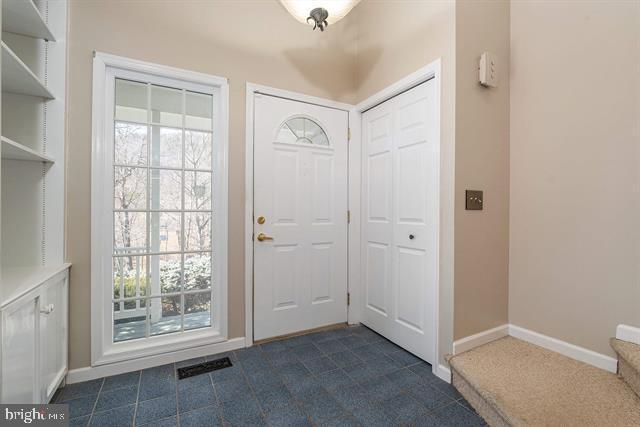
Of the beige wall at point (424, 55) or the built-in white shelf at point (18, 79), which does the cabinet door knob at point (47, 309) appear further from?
the beige wall at point (424, 55)

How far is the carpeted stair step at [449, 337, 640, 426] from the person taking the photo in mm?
1318

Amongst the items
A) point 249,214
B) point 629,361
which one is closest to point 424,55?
point 249,214

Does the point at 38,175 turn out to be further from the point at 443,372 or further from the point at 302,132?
the point at 443,372

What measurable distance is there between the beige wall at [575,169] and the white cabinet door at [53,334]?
289 cm

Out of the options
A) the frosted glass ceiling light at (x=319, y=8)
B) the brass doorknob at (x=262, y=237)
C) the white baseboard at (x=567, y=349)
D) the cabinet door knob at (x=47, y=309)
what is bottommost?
the white baseboard at (x=567, y=349)

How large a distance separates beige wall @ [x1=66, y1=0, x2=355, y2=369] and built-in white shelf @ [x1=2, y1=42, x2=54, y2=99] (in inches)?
7.1

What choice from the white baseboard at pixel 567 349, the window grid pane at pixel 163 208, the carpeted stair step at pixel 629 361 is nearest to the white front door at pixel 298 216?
the window grid pane at pixel 163 208

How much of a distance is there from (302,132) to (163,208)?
128cm

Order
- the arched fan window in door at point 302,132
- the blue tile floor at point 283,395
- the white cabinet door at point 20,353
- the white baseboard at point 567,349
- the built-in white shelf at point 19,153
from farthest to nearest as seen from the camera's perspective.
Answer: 1. the arched fan window in door at point 302,132
2. the white baseboard at point 567,349
3. the blue tile floor at point 283,395
4. the built-in white shelf at point 19,153
5. the white cabinet door at point 20,353

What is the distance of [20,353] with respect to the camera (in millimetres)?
1246

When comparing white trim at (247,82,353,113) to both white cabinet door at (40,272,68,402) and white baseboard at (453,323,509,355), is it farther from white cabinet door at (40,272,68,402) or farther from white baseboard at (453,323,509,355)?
white baseboard at (453,323,509,355)

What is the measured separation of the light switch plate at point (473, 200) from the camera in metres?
1.89

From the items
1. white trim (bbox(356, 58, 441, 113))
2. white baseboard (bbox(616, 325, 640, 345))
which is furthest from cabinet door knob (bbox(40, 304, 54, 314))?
white baseboard (bbox(616, 325, 640, 345))

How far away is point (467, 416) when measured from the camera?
5.05ft
